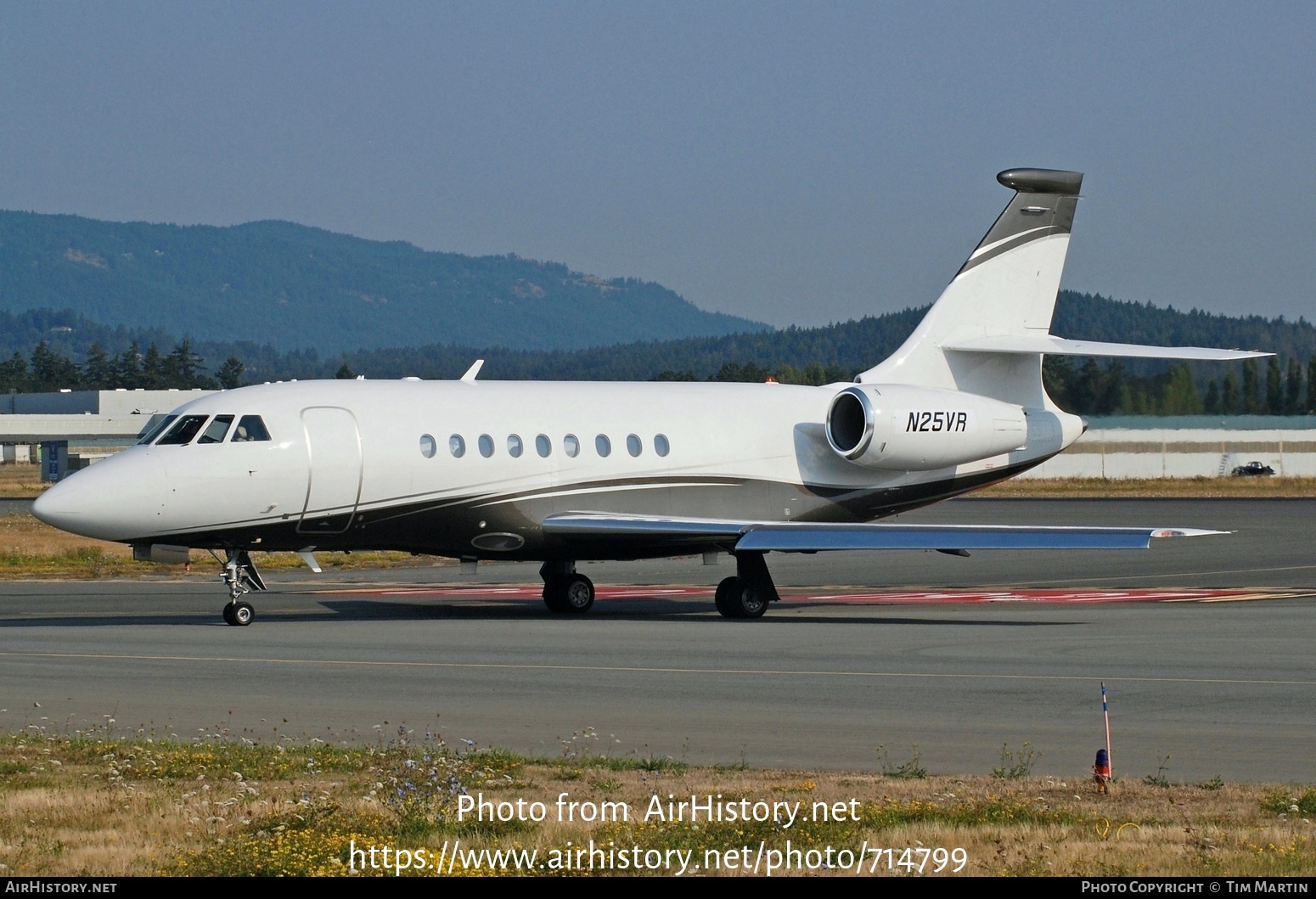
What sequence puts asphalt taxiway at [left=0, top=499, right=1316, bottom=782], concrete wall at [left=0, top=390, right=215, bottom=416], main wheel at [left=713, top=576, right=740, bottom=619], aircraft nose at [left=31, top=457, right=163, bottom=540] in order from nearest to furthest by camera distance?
1. asphalt taxiway at [left=0, top=499, right=1316, bottom=782]
2. aircraft nose at [left=31, top=457, right=163, bottom=540]
3. main wheel at [left=713, top=576, right=740, bottom=619]
4. concrete wall at [left=0, top=390, right=215, bottom=416]

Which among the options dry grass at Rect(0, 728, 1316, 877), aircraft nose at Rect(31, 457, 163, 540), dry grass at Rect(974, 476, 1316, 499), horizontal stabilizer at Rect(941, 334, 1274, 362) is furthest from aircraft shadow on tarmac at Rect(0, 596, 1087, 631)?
dry grass at Rect(974, 476, 1316, 499)

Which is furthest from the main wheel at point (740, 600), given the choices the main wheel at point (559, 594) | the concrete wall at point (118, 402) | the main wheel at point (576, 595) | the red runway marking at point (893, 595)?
the concrete wall at point (118, 402)

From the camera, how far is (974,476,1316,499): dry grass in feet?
229

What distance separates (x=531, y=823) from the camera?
9625 mm

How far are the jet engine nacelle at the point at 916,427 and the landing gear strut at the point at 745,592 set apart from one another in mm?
2957

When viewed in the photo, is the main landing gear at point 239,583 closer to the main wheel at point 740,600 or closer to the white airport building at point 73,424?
the main wheel at point 740,600

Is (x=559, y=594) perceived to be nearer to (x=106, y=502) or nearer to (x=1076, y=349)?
(x=106, y=502)

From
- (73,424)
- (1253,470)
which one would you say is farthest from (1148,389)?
(73,424)

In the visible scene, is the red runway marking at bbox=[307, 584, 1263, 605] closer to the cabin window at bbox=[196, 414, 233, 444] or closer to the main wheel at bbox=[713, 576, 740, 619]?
the main wheel at bbox=[713, 576, 740, 619]

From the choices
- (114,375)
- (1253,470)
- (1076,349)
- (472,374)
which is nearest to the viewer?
(472,374)

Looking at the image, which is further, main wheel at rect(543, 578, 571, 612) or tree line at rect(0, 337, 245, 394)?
tree line at rect(0, 337, 245, 394)

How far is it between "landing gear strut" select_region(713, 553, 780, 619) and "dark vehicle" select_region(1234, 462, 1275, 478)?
206ft

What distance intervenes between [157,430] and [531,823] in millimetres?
15075

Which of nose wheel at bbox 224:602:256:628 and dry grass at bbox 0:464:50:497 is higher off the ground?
dry grass at bbox 0:464:50:497
